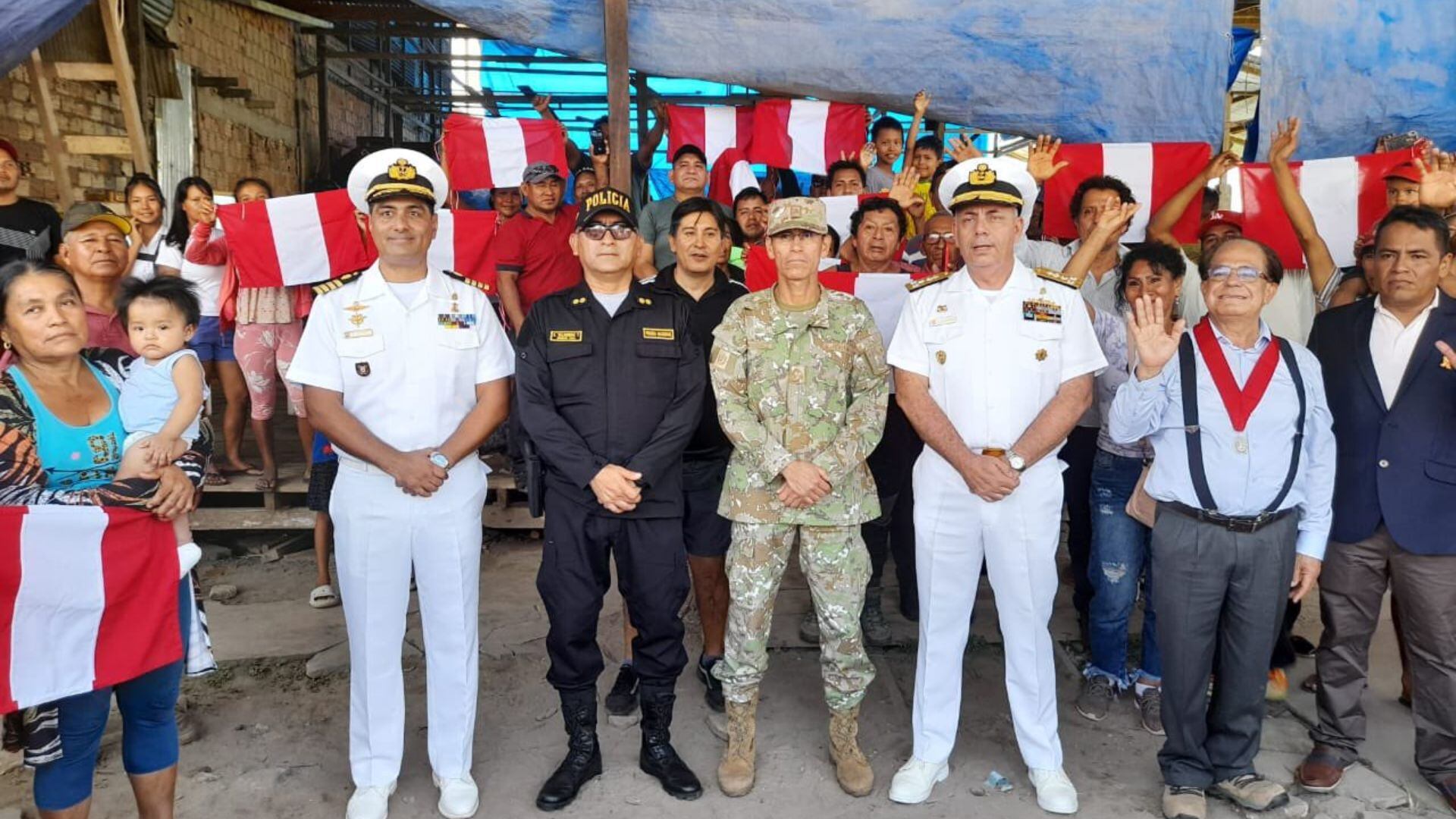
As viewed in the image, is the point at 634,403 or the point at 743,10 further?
the point at 743,10

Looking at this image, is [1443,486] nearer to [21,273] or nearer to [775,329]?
[775,329]

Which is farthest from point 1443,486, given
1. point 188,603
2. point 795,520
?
point 188,603

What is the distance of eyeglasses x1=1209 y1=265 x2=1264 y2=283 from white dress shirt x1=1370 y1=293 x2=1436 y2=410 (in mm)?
570

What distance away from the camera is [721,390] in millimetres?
3078

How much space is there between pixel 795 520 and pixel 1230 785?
1658mm

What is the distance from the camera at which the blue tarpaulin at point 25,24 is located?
3.50 metres

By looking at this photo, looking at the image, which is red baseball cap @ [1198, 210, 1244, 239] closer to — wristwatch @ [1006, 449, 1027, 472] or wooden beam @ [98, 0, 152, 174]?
wristwatch @ [1006, 449, 1027, 472]

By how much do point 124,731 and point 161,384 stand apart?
3.05ft

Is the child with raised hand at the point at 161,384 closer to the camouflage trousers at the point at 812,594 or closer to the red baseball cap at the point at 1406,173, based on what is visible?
the camouflage trousers at the point at 812,594

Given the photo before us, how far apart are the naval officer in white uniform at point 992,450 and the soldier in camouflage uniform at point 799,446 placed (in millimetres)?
175

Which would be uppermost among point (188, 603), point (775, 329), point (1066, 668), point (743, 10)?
point (743, 10)

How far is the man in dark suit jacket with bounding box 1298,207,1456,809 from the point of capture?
2.91 meters

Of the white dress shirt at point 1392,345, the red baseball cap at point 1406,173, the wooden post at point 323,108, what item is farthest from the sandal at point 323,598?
the wooden post at point 323,108

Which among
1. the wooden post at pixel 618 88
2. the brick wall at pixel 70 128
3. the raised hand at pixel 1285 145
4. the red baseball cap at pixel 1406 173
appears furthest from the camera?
the brick wall at pixel 70 128
